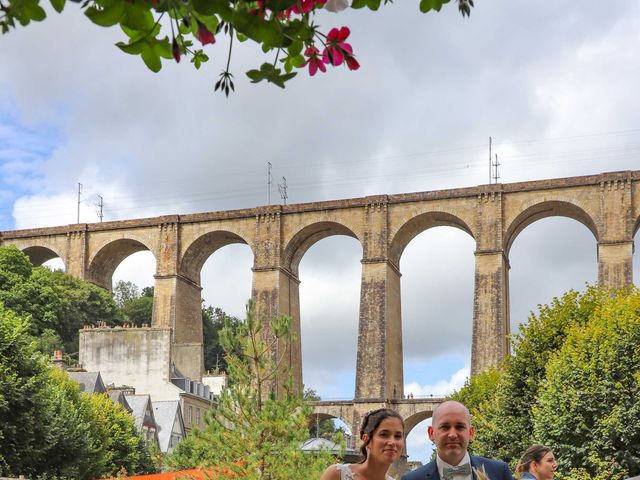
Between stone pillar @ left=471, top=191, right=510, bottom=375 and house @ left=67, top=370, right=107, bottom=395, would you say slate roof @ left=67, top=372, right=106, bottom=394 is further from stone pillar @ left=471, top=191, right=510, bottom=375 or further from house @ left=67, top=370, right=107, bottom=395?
stone pillar @ left=471, top=191, right=510, bottom=375

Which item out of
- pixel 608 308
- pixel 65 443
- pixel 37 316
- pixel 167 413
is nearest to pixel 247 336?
pixel 608 308

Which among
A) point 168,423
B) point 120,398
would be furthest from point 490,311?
point 120,398

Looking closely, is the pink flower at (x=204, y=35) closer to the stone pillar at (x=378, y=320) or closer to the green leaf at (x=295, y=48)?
the green leaf at (x=295, y=48)

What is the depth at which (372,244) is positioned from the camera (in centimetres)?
5450

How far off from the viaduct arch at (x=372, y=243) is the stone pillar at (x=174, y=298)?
0.06 m

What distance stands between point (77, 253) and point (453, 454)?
192 ft

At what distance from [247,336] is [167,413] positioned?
39506 mm

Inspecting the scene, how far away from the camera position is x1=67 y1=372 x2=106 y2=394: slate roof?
45875 millimetres

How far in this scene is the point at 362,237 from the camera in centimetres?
5519

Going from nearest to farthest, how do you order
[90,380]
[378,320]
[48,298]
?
[90,380] → [378,320] → [48,298]

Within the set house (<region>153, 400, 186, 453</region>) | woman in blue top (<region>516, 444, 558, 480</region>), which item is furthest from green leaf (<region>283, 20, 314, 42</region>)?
house (<region>153, 400, 186, 453</region>)

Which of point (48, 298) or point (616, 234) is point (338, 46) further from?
point (48, 298)

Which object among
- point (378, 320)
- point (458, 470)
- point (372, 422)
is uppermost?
point (378, 320)

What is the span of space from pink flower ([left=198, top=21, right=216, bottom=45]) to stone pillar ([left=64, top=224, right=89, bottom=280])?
195 feet
